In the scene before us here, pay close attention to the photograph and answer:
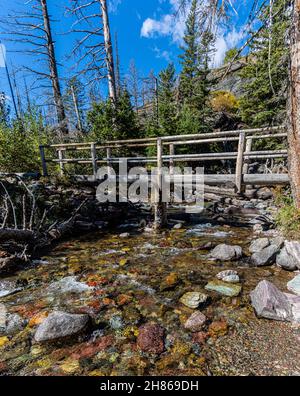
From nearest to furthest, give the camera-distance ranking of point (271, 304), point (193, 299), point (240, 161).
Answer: point (271, 304) < point (193, 299) < point (240, 161)

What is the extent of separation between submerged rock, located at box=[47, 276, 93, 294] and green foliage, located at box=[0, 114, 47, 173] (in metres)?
5.86

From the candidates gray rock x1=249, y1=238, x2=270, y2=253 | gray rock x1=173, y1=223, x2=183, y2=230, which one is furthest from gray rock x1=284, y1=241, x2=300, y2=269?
gray rock x1=173, y1=223, x2=183, y2=230

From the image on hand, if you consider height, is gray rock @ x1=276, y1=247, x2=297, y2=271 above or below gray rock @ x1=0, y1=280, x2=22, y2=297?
above

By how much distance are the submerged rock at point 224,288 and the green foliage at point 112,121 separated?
830 cm

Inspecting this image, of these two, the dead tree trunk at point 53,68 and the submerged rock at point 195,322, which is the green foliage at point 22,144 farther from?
the submerged rock at point 195,322

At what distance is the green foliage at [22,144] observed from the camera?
7.47m

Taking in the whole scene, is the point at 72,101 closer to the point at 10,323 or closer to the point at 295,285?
the point at 10,323

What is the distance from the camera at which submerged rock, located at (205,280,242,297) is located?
119 inches

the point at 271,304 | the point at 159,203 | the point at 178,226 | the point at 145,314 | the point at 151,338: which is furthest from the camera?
Result: the point at 178,226

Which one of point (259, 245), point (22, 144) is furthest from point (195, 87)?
point (259, 245)

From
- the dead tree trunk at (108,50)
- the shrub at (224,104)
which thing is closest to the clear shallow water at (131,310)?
the dead tree trunk at (108,50)

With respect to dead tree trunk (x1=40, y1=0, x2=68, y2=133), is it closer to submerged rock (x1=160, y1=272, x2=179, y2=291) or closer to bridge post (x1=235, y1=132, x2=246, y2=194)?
bridge post (x1=235, y1=132, x2=246, y2=194)

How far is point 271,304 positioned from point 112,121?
952 cm

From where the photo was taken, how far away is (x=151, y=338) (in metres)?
2.34
